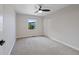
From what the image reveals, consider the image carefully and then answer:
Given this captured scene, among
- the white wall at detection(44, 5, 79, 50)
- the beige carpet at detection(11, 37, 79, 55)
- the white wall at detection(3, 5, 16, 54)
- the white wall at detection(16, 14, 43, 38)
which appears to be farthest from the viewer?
the white wall at detection(16, 14, 43, 38)

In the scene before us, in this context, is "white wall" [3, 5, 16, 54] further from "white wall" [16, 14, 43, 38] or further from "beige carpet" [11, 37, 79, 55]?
"white wall" [16, 14, 43, 38]

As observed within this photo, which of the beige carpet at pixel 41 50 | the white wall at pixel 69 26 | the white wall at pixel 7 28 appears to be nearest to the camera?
the white wall at pixel 7 28

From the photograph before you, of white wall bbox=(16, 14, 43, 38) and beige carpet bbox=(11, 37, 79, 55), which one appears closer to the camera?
beige carpet bbox=(11, 37, 79, 55)

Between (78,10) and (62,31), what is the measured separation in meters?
1.18

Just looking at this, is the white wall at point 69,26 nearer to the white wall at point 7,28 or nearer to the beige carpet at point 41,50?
the beige carpet at point 41,50

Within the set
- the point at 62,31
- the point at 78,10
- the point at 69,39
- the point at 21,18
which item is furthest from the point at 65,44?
the point at 21,18

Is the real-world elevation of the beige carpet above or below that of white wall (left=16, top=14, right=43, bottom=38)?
below

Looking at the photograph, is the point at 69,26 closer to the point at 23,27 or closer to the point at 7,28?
the point at 7,28

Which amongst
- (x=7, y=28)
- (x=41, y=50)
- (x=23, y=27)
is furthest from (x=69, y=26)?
(x=23, y=27)

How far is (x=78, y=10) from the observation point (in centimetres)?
279

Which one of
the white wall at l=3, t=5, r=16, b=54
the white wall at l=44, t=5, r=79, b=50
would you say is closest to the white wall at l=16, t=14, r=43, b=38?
the white wall at l=44, t=5, r=79, b=50

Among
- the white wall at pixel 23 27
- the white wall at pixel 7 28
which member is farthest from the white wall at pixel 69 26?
the white wall at pixel 7 28
